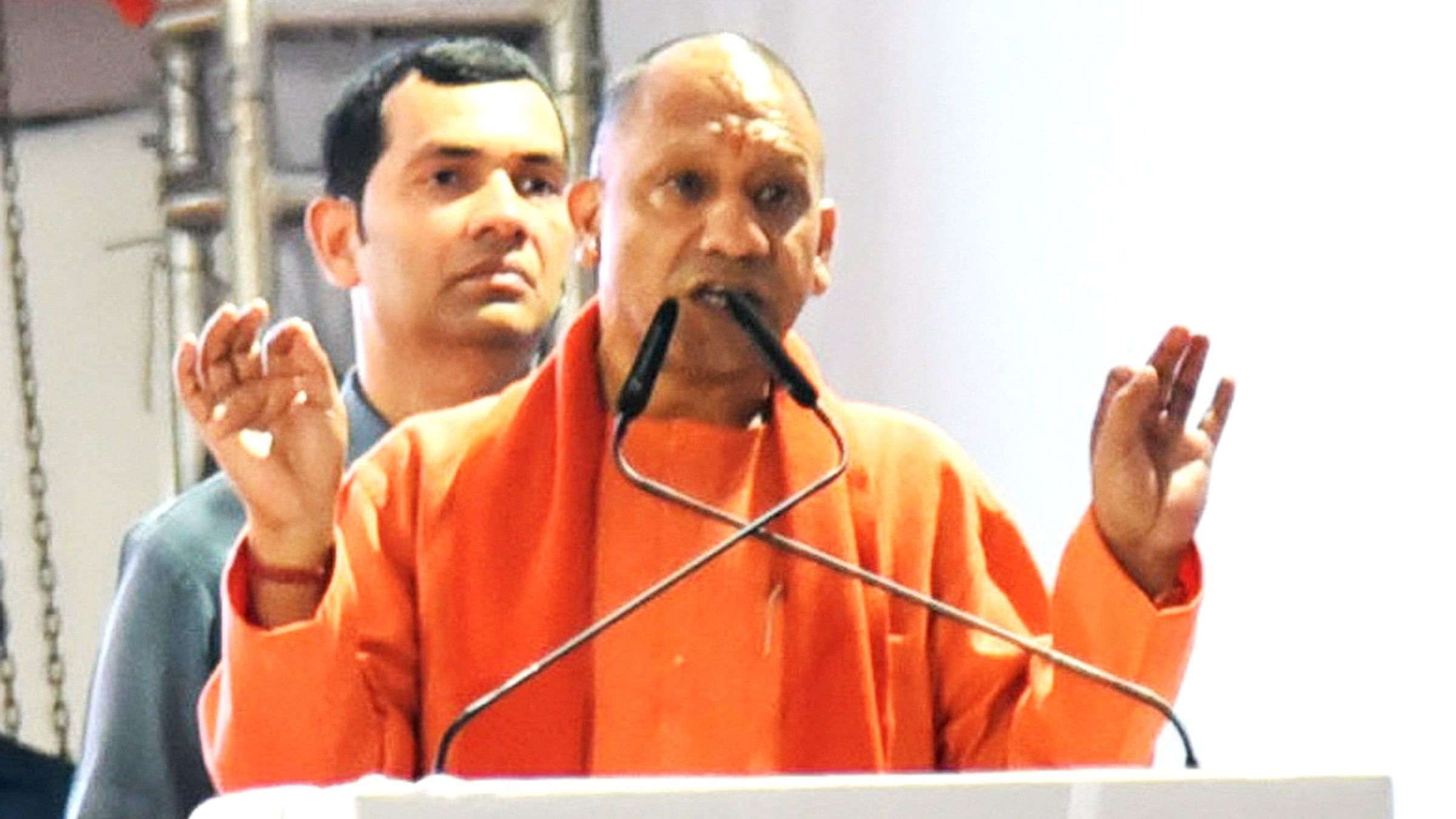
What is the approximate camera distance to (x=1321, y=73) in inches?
61.7

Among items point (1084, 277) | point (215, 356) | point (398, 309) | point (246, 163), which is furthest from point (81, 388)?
point (215, 356)

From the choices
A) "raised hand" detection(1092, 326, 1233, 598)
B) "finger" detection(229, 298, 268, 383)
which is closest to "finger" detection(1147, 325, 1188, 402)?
"raised hand" detection(1092, 326, 1233, 598)

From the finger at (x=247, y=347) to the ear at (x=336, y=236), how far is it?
798 millimetres

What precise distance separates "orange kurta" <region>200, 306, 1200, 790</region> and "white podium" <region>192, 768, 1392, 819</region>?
0.21 m

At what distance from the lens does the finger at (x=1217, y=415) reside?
109 cm

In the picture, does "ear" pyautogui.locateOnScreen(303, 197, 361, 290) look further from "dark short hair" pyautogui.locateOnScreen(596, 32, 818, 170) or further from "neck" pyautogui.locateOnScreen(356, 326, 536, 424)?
"dark short hair" pyautogui.locateOnScreen(596, 32, 818, 170)

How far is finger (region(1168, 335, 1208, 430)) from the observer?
1.07 meters

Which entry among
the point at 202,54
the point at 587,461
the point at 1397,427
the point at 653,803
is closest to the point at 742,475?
the point at 587,461

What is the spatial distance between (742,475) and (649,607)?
0.07 m

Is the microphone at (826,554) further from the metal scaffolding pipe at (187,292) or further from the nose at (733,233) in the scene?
the metal scaffolding pipe at (187,292)

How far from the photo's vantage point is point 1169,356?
1.07 meters

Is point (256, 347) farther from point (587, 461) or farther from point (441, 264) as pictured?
point (441, 264)

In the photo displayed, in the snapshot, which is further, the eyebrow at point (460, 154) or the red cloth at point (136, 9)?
the red cloth at point (136, 9)

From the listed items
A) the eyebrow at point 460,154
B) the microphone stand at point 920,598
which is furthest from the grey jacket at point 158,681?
the microphone stand at point 920,598
